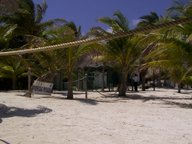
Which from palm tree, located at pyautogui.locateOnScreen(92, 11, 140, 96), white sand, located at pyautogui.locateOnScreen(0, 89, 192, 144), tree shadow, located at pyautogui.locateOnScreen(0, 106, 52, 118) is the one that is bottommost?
white sand, located at pyautogui.locateOnScreen(0, 89, 192, 144)

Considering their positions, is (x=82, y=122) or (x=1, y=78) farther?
(x=1, y=78)

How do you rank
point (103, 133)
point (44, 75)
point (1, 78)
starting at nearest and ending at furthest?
1. point (103, 133)
2. point (44, 75)
3. point (1, 78)

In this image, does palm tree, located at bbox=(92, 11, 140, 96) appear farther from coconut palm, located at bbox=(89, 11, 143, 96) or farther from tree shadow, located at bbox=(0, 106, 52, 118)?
tree shadow, located at bbox=(0, 106, 52, 118)

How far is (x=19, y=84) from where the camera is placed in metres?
26.7

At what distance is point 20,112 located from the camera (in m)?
10.5

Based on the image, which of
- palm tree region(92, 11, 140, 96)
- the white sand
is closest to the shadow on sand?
the white sand

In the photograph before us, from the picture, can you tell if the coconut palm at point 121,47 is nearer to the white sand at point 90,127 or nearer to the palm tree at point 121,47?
the palm tree at point 121,47

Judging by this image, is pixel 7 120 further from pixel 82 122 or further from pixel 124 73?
pixel 124 73

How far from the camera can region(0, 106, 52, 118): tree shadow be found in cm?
994

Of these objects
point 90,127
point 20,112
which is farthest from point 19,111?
point 90,127

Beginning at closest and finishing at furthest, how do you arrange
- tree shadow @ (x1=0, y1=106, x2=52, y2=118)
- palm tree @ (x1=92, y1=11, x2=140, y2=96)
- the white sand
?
1. the white sand
2. tree shadow @ (x1=0, y1=106, x2=52, y2=118)
3. palm tree @ (x1=92, y1=11, x2=140, y2=96)

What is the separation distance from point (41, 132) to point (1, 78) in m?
19.2

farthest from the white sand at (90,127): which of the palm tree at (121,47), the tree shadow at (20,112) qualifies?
the palm tree at (121,47)

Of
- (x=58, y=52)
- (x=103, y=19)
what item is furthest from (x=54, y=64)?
(x=103, y=19)
